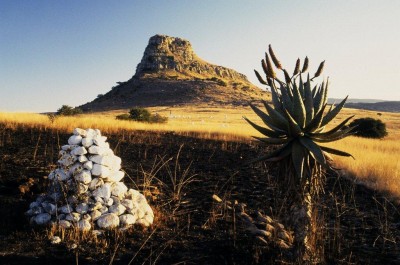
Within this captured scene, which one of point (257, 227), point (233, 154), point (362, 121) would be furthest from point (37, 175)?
point (362, 121)

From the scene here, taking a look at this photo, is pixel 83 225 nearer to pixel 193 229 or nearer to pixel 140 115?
pixel 193 229

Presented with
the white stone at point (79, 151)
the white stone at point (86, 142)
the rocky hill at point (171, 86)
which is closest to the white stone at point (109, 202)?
the white stone at point (79, 151)

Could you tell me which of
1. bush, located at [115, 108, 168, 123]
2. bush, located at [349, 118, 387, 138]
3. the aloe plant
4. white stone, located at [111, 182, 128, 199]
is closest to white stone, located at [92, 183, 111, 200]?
white stone, located at [111, 182, 128, 199]

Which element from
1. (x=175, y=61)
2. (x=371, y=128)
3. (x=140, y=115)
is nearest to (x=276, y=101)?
(x=371, y=128)

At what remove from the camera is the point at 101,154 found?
18.3ft

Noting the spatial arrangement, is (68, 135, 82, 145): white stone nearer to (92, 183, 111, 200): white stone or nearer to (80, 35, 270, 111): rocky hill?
(92, 183, 111, 200): white stone

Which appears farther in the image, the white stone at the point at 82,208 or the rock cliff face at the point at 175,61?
the rock cliff face at the point at 175,61

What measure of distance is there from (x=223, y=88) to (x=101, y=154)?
242 ft

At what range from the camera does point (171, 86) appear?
78.9 m

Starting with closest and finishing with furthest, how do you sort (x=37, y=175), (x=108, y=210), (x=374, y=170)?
(x=108, y=210) < (x=37, y=175) < (x=374, y=170)

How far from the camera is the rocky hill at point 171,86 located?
69.3 metres

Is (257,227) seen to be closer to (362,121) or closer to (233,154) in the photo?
(233,154)

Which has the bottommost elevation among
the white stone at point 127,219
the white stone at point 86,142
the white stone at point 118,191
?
the white stone at point 127,219

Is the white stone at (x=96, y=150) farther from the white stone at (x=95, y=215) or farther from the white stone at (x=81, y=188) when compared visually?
the white stone at (x=95, y=215)
